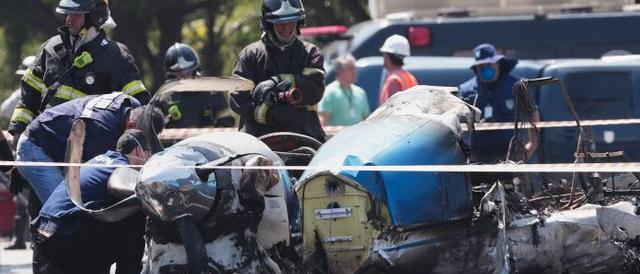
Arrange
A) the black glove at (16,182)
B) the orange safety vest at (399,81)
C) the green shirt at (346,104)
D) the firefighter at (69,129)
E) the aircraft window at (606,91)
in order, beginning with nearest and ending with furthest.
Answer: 1. the firefighter at (69,129)
2. the black glove at (16,182)
3. the orange safety vest at (399,81)
4. the aircraft window at (606,91)
5. the green shirt at (346,104)

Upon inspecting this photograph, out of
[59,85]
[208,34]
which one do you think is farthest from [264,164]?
[208,34]

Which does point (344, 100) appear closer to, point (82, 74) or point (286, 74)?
point (286, 74)

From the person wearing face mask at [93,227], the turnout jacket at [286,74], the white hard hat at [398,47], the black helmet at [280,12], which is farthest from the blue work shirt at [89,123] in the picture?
the white hard hat at [398,47]

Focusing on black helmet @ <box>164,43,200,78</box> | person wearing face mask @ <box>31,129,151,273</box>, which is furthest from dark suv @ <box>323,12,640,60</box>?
person wearing face mask @ <box>31,129,151,273</box>

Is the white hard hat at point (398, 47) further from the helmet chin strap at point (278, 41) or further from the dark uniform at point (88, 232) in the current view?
the dark uniform at point (88, 232)

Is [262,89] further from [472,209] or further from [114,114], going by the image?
[472,209]

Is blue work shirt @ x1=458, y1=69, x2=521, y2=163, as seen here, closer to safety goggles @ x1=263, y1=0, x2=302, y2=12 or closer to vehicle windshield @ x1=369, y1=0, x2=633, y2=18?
safety goggles @ x1=263, y1=0, x2=302, y2=12

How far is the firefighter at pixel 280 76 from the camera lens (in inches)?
347

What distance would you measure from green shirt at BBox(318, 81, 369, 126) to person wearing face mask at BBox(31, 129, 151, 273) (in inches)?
225

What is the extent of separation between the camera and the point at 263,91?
8711mm

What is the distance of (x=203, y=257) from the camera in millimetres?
6621

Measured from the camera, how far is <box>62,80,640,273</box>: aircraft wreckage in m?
6.69

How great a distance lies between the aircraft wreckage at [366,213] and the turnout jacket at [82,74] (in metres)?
1.39

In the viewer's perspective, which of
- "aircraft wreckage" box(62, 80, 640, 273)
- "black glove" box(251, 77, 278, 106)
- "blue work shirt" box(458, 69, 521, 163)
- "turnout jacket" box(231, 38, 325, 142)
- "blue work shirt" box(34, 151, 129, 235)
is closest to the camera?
"aircraft wreckage" box(62, 80, 640, 273)
